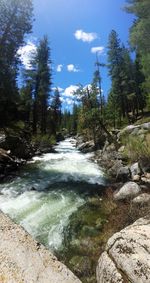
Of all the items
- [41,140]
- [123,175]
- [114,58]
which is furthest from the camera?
[114,58]

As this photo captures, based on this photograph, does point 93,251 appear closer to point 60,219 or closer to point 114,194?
point 60,219

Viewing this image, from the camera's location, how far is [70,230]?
29.6 feet

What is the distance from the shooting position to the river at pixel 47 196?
30.2 feet

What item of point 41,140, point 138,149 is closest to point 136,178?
point 138,149

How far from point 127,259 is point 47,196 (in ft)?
30.0

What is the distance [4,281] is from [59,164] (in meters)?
20.0

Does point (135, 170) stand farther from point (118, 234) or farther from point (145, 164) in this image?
point (118, 234)

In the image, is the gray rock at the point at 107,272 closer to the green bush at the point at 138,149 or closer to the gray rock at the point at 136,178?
the gray rock at the point at 136,178

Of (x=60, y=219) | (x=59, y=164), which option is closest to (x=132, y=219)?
(x=60, y=219)

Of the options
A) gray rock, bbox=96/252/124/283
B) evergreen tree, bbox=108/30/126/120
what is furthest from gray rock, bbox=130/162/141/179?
evergreen tree, bbox=108/30/126/120

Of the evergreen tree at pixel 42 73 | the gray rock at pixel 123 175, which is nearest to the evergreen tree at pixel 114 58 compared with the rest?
the evergreen tree at pixel 42 73

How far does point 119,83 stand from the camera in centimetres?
4591

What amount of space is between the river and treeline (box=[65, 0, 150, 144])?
1066 centimetres

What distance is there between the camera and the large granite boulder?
373 cm
